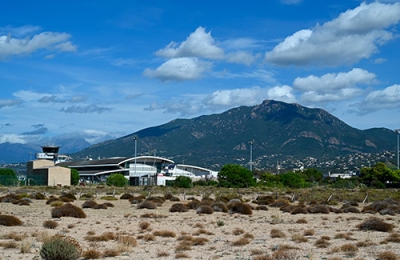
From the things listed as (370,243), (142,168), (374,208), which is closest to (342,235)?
(370,243)

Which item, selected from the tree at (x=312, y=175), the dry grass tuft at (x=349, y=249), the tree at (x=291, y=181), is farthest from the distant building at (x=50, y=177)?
the dry grass tuft at (x=349, y=249)

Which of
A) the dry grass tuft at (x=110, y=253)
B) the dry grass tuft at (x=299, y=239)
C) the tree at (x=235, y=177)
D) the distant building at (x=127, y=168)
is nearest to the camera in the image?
the dry grass tuft at (x=110, y=253)

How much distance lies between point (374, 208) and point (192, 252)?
30825 millimetres

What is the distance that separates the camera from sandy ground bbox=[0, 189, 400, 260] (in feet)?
67.3

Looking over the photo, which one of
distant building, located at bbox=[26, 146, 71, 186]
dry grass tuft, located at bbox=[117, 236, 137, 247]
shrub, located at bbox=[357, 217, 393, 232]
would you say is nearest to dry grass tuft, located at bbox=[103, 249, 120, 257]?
dry grass tuft, located at bbox=[117, 236, 137, 247]

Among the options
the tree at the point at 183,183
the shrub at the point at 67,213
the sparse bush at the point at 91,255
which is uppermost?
the tree at the point at 183,183

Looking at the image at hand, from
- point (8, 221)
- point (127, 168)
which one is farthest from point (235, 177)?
point (8, 221)

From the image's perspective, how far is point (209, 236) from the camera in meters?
26.8

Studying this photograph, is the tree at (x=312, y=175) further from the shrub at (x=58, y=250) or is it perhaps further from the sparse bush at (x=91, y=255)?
the shrub at (x=58, y=250)

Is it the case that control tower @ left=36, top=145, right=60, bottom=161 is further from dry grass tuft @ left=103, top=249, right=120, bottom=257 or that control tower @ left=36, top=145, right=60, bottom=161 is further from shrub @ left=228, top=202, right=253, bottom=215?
dry grass tuft @ left=103, top=249, right=120, bottom=257

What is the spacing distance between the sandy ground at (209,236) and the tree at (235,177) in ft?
215

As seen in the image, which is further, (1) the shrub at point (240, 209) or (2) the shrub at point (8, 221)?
(1) the shrub at point (240, 209)

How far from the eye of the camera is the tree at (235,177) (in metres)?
107

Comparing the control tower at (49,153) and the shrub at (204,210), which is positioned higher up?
the control tower at (49,153)
